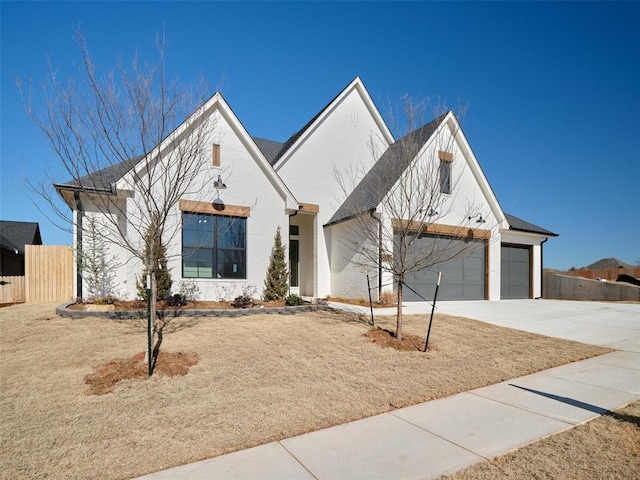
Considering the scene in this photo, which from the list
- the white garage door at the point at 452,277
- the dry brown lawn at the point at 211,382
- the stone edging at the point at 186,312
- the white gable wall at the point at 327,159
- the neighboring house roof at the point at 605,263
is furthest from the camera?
the neighboring house roof at the point at 605,263

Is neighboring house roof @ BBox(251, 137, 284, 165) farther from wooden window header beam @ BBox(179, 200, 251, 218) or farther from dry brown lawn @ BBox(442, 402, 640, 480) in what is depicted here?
dry brown lawn @ BBox(442, 402, 640, 480)

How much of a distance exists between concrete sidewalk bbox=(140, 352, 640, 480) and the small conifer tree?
8409 mm

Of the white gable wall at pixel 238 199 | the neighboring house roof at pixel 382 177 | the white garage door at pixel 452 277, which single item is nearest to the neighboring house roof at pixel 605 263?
the white garage door at pixel 452 277

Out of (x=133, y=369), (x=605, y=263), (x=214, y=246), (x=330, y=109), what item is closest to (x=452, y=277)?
(x=330, y=109)

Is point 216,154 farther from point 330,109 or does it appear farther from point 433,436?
point 433,436

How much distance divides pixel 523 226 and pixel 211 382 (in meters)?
18.5

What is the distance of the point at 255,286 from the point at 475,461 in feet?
34.5

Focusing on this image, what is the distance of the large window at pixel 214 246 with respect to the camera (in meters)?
12.7

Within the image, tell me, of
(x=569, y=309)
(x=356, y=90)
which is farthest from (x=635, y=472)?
(x=356, y=90)

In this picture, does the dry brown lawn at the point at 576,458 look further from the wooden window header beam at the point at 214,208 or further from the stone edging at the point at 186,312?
the wooden window header beam at the point at 214,208

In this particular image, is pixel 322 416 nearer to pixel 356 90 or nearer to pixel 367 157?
pixel 367 157

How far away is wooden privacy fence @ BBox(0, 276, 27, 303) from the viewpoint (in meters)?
13.9

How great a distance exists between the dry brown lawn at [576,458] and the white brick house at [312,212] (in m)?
6.49

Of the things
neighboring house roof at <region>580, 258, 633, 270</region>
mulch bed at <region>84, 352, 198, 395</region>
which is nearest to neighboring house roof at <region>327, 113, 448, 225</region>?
mulch bed at <region>84, 352, 198, 395</region>
